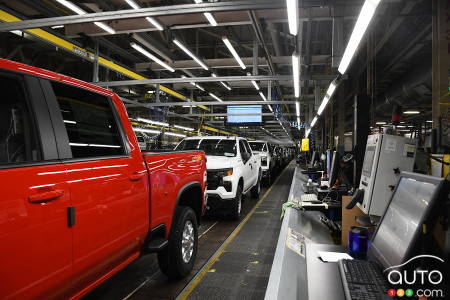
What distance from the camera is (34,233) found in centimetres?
165

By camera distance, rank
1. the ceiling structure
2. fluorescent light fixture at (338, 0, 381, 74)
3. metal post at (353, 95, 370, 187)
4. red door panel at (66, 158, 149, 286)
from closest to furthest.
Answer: red door panel at (66, 158, 149, 286) → fluorescent light fixture at (338, 0, 381, 74) → metal post at (353, 95, 370, 187) → the ceiling structure

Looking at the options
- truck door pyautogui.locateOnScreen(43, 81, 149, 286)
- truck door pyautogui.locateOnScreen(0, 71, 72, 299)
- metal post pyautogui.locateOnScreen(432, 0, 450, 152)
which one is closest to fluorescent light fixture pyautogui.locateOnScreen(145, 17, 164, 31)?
truck door pyautogui.locateOnScreen(43, 81, 149, 286)

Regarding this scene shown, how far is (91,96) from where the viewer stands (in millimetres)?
2682

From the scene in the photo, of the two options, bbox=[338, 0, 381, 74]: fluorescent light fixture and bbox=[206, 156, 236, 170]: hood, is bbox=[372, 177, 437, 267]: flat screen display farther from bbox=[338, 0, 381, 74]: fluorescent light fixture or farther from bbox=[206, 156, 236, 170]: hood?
bbox=[206, 156, 236, 170]: hood

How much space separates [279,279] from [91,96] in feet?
6.75

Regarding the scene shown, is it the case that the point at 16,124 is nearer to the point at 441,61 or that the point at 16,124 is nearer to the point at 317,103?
the point at 441,61

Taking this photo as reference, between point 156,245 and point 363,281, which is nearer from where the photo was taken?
point 363,281

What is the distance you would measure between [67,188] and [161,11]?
14.6ft

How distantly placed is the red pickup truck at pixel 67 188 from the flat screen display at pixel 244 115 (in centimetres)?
1293

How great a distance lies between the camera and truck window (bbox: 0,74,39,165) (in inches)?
74.1

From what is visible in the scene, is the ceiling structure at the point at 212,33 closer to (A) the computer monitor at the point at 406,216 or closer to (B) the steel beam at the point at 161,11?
(B) the steel beam at the point at 161,11

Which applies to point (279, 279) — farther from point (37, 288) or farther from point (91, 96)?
point (91, 96)

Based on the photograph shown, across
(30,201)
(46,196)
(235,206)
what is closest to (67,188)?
(46,196)

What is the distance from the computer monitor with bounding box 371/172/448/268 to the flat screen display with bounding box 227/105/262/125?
14.1 metres
